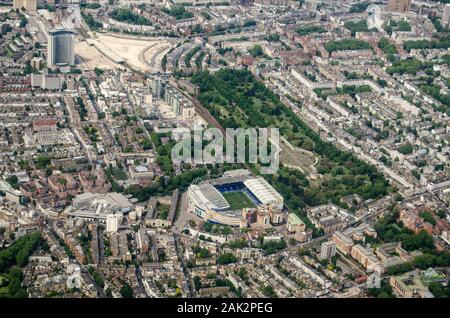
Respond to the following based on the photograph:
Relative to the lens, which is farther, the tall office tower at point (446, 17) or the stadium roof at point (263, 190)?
the tall office tower at point (446, 17)

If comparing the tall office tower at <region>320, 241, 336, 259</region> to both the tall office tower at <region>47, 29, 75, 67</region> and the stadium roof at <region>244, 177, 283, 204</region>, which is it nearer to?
the stadium roof at <region>244, 177, 283, 204</region>

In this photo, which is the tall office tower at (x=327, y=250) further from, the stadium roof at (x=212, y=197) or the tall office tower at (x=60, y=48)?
the tall office tower at (x=60, y=48)

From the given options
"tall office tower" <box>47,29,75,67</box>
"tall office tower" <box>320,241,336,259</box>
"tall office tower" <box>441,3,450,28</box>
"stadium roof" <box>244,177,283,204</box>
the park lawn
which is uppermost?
"tall office tower" <box>441,3,450,28</box>

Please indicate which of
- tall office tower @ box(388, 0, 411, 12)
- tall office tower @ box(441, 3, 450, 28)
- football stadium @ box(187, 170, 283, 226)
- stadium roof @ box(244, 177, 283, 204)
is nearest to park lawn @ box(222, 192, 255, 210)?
football stadium @ box(187, 170, 283, 226)

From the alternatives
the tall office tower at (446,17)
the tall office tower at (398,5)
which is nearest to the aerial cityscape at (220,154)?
the tall office tower at (446,17)
